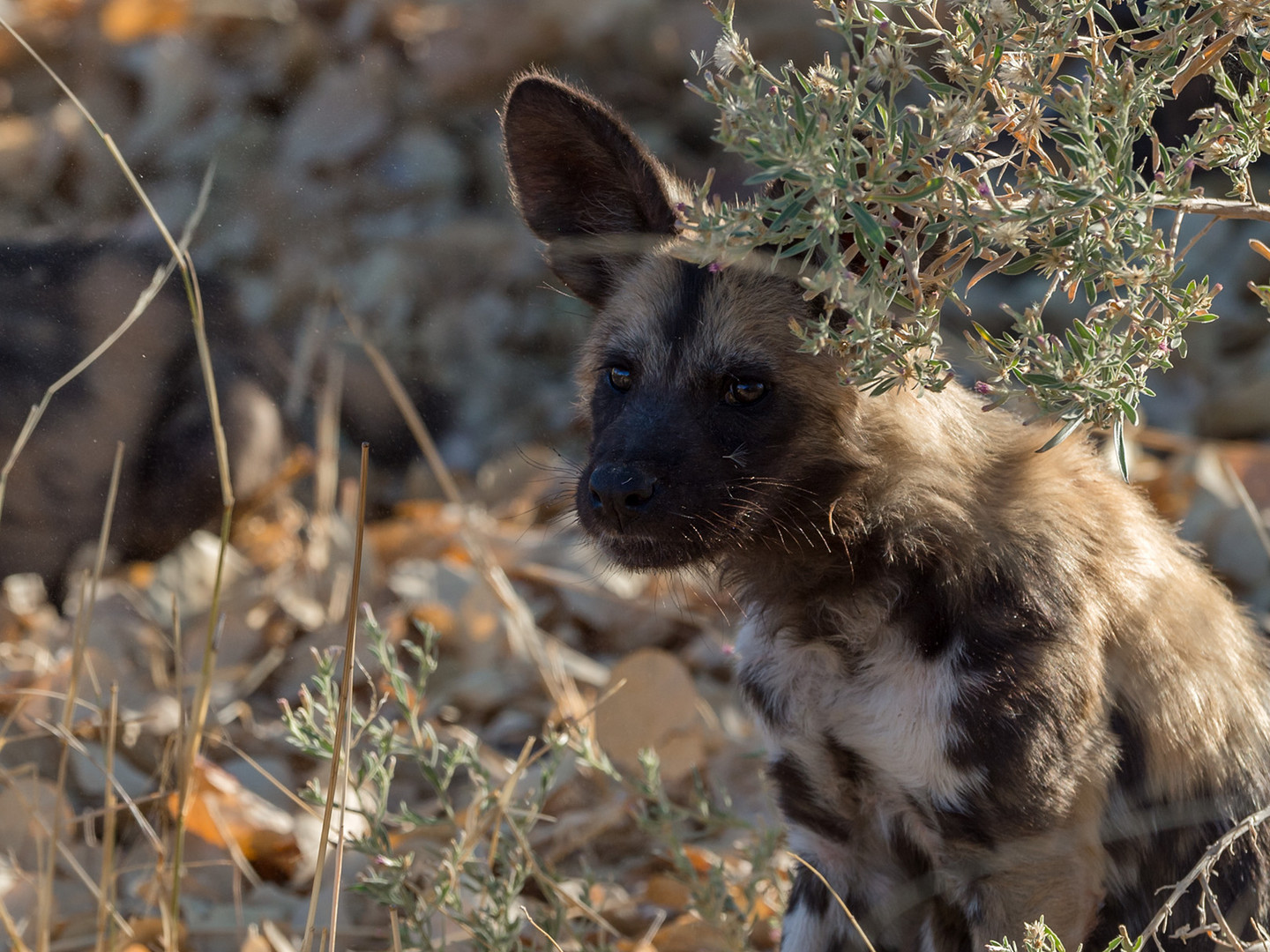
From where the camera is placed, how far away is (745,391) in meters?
2.70

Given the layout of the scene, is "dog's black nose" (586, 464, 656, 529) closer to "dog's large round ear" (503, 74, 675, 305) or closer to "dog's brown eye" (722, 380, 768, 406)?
"dog's brown eye" (722, 380, 768, 406)

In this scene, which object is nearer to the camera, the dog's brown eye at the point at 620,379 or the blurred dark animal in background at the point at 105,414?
the dog's brown eye at the point at 620,379

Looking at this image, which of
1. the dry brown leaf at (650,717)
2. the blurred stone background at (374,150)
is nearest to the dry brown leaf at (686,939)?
the dry brown leaf at (650,717)

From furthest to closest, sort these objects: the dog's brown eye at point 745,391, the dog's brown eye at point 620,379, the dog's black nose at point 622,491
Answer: the dog's brown eye at point 620,379, the dog's brown eye at point 745,391, the dog's black nose at point 622,491

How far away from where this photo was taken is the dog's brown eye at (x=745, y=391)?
2.70m

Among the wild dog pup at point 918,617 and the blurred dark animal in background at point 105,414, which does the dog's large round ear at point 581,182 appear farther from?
the blurred dark animal in background at point 105,414

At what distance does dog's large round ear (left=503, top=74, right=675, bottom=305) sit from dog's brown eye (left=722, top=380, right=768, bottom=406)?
0.39m

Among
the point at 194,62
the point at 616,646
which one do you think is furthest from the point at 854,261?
the point at 194,62

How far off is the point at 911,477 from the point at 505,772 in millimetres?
1599

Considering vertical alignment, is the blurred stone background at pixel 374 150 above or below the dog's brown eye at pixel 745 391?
below

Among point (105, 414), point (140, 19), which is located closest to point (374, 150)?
point (140, 19)

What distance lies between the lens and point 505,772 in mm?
3680

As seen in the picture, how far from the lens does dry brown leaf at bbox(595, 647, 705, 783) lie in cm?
358

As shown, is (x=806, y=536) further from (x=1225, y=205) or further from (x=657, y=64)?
(x=657, y=64)
